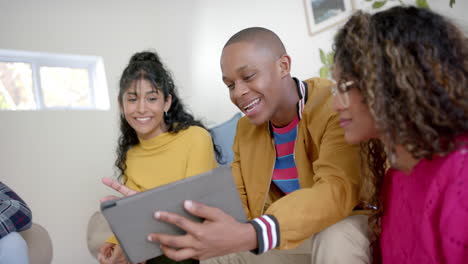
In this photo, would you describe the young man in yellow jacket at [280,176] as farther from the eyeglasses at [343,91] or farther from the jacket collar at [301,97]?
the eyeglasses at [343,91]

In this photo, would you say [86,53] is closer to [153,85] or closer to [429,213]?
[153,85]

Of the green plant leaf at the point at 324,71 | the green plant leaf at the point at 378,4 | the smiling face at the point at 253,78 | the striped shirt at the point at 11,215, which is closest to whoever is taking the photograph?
the smiling face at the point at 253,78

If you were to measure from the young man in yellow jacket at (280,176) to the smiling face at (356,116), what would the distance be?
15cm

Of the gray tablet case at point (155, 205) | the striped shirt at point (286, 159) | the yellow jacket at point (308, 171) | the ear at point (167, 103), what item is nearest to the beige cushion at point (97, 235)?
the ear at point (167, 103)

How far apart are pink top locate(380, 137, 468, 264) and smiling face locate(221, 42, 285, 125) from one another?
51 cm

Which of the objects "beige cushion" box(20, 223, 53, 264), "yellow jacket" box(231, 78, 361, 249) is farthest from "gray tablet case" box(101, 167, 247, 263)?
"beige cushion" box(20, 223, 53, 264)

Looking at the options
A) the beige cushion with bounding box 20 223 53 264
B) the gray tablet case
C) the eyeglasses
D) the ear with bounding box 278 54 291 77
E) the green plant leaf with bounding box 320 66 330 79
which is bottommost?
the beige cushion with bounding box 20 223 53 264

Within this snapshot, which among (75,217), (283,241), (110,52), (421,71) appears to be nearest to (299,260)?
(283,241)

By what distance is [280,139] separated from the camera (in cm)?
134

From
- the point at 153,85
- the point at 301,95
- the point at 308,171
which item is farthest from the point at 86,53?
the point at 308,171

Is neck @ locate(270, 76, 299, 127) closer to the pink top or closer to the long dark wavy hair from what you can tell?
the pink top

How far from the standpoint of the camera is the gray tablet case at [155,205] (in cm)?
75

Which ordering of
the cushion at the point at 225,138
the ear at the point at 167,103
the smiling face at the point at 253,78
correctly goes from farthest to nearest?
the cushion at the point at 225,138, the ear at the point at 167,103, the smiling face at the point at 253,78

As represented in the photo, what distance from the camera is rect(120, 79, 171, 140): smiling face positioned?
1.70 m
